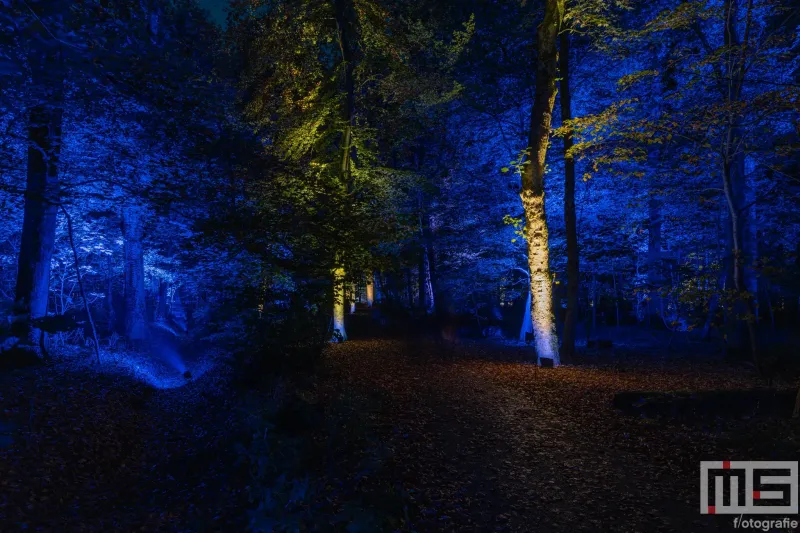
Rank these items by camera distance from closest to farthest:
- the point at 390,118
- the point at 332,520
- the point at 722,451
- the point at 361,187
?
the point at 332,520 < the point at 722,451 < the point at 361,187 < the point at 390,118

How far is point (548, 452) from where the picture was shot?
643 cm

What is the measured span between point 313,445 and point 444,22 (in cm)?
2160

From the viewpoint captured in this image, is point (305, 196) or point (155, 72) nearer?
point (155, 72)

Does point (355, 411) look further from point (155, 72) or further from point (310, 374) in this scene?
point (155, 72)

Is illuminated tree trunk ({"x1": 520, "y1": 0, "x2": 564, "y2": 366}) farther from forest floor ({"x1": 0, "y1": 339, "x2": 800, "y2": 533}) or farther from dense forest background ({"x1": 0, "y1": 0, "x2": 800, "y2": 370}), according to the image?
forest floor ({"x1": 0, "y1": 339, "x2": 800, "y2": 533})

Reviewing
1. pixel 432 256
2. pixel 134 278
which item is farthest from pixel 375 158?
pixel 134 278

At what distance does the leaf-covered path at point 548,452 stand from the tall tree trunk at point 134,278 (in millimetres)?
12345

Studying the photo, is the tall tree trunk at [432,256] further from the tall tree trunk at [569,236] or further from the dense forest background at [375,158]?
the tall tree trunk at [569,236]

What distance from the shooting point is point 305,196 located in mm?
12133

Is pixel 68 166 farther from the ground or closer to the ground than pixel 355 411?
farther from the ground

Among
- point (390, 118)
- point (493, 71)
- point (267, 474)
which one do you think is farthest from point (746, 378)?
point (390, 118)

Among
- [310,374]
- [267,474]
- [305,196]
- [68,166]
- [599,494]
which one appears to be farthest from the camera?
[305,196]

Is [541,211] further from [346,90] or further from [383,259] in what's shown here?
[346,90]

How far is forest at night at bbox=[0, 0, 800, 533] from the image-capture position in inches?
218
